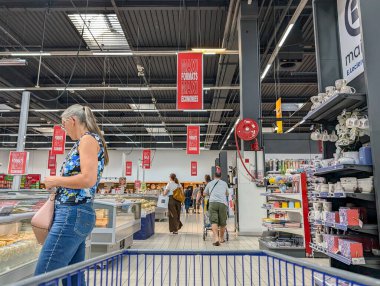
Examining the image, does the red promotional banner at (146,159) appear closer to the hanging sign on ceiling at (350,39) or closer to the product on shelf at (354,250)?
the hanging sign on ceiling at (350,39)

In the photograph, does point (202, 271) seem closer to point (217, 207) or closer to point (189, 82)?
point (217, 207)

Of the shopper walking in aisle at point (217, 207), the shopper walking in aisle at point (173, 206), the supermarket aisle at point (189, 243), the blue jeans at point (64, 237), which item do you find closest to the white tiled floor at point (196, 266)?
the supermarket aisle at point (189, 243)

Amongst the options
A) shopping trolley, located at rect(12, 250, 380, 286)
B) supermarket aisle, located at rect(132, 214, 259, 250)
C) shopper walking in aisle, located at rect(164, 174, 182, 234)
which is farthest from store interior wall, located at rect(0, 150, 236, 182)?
shopping trolley, located at rect(12, 250, 380, 286)

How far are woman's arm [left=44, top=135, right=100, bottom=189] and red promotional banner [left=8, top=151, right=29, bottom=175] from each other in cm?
936

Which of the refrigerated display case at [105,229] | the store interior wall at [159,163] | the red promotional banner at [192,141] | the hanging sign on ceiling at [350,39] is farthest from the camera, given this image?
the store interior wall at [159,163]

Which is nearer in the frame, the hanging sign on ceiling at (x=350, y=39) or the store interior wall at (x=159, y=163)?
the hanging sign on ceiling at (x=350, y=39)

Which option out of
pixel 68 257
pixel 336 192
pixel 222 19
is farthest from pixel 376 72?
pixel 222 19

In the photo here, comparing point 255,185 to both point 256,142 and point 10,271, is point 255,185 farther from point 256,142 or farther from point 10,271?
point 10,271

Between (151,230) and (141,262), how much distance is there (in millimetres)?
3588

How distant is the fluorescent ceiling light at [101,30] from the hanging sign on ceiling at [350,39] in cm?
708

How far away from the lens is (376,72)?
8.71 ft

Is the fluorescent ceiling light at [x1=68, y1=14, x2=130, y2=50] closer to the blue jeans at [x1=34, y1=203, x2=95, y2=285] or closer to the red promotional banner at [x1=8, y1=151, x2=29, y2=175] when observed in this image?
the red promotional banner at [x1=8, y1=151, x2=29, y2=175]

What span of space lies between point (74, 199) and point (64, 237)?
0.22 metres

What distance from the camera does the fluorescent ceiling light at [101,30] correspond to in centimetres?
931
